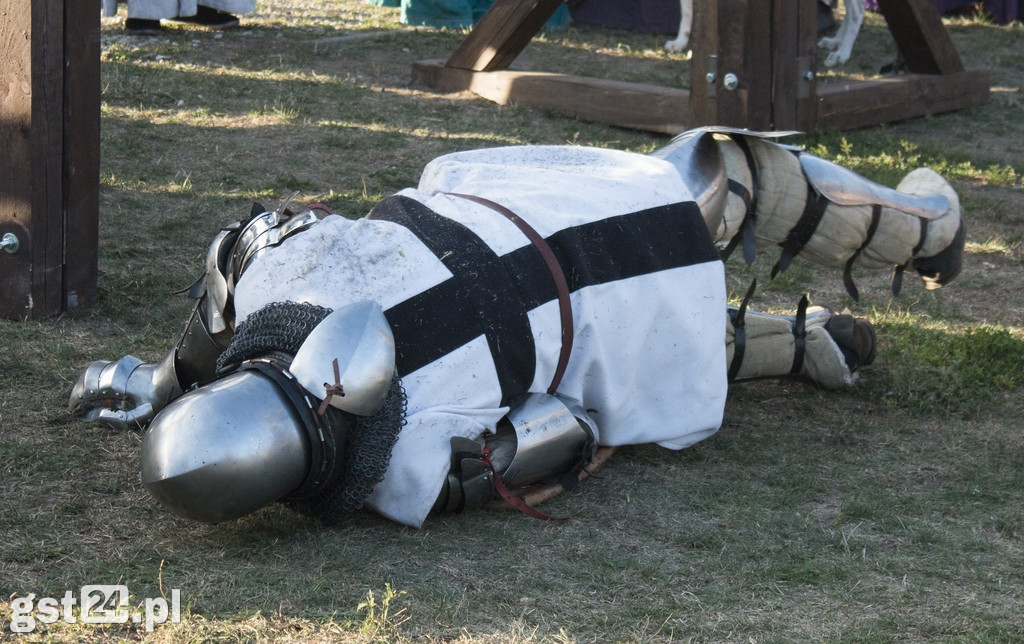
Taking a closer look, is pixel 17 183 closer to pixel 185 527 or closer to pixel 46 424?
pixel 46 424

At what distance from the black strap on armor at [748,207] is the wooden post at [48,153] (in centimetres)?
189

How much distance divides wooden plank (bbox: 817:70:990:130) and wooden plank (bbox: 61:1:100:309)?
3476 mm

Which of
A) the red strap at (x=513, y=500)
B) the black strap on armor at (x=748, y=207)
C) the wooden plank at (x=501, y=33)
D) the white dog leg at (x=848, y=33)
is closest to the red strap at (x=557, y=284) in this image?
the red strap at (x=513, y=500)

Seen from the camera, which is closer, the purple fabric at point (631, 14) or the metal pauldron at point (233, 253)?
the metal pauldron at point (233, 253)

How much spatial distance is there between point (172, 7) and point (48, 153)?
4.36 metres

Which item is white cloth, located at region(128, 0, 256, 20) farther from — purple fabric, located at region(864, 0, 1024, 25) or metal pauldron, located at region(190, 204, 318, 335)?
metal pauldron, located at region(190, 204, 318, 335)

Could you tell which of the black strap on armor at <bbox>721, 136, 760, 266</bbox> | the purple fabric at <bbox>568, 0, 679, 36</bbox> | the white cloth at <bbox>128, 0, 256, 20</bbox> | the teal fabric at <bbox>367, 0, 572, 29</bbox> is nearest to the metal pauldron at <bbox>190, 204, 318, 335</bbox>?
the black strap on armor at <bbox>721, 136, 760, 266</bbox>

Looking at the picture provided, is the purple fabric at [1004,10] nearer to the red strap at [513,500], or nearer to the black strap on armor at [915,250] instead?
the black strap on armor at [915,250]

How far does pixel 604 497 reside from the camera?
249 centimetres

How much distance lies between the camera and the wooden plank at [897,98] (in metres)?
5.72

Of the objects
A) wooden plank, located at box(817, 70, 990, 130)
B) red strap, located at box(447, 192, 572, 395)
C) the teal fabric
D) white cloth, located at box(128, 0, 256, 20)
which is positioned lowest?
red strap, located at box(447, 192, 572, 395)

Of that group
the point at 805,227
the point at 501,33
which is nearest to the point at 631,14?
the point at 501,33

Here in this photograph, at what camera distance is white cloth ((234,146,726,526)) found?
7.39ft

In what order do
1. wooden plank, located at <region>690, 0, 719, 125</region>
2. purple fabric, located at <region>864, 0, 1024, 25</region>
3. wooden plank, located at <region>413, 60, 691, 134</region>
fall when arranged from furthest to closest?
purple fabric, located at <region>864, 0, 1024, 25</region>, wooden plank, located at <region>413, 60, 691, 134</region>, wooden plank, located at <region>690, 0, 719, 125</region>
